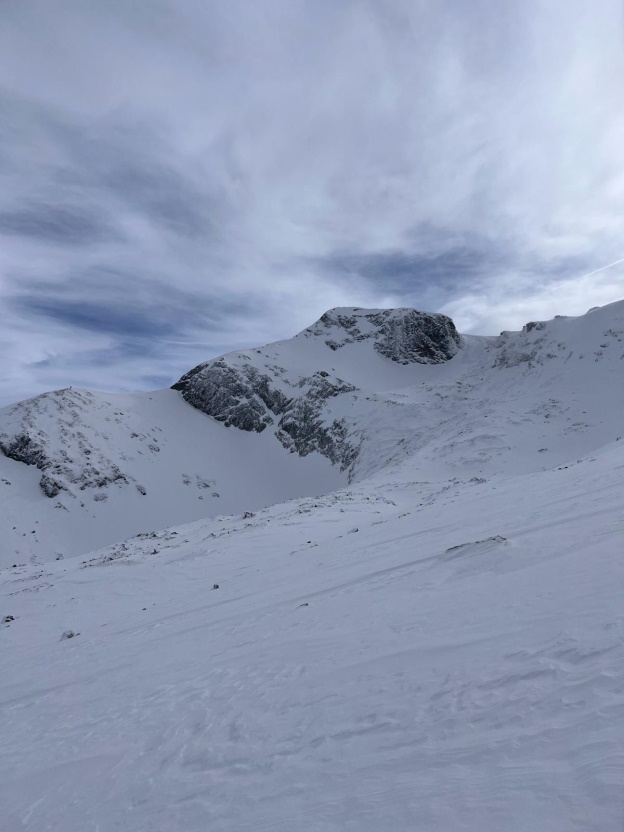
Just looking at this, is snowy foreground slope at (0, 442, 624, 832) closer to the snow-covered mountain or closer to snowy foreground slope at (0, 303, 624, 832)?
snowy foreground slope at (0, 303, 624, 832)

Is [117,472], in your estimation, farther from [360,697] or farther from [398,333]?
[398,333]

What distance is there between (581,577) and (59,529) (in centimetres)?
4401

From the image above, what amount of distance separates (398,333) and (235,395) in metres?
33.4

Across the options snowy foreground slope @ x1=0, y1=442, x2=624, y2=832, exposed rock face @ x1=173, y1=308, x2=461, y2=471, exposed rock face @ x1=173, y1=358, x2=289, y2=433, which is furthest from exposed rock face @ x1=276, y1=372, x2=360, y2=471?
snowy foreground slope @ x1=0, y1=442, x2=624, y2=832

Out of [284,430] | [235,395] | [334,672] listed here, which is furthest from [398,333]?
[334,672]

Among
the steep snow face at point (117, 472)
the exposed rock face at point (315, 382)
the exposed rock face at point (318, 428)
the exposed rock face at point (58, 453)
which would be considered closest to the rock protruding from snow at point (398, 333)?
the exposed rock face at point (315, 382)

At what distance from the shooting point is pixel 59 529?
4072 centimetres

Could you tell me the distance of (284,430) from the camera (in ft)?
210

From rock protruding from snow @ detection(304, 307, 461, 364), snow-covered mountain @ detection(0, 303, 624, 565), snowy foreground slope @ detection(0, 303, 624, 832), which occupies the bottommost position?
snowy foreground slope @ detection(0, 303, 624, 832)

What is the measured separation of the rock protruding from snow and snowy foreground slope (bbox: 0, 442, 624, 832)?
7273 centimetres

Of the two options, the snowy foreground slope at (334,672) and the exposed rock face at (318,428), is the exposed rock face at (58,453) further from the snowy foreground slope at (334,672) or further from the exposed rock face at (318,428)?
the snowy foreground slope at (334,672)

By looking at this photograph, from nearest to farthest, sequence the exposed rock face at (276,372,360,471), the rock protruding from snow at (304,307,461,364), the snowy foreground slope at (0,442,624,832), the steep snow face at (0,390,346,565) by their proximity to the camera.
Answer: the snowy foreground slope at (0,442,624,832)
the steep snow face at (0,390,346,565)
the exposed rock face at (276,372,360,471)
the rock protruding from snow at (304,307,461,364)

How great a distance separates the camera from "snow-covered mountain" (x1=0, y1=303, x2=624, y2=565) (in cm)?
3459

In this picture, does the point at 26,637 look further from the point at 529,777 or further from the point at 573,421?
the point at 573,421
